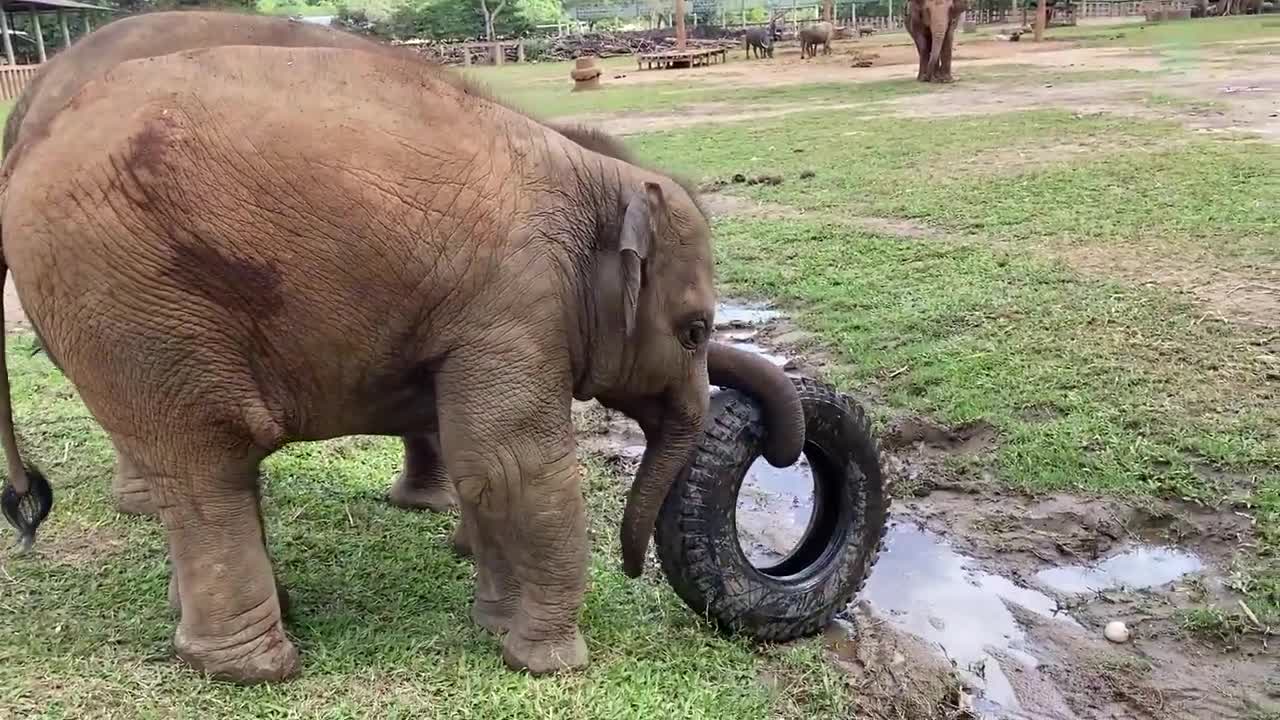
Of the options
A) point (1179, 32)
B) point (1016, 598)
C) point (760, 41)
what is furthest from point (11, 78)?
point (1179, 32)

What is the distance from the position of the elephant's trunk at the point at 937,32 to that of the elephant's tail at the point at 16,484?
75.5 ft

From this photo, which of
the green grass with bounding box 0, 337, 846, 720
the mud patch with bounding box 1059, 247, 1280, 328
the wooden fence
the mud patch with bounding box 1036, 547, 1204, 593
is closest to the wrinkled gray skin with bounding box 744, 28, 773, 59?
the wooden fence

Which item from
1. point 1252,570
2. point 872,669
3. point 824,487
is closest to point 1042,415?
point 1252,570

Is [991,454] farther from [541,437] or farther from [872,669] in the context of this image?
[541,437]

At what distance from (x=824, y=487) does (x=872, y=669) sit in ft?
2.45

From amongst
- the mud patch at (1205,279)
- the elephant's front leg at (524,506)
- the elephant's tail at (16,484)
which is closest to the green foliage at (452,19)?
the mud patch at (1205,279)

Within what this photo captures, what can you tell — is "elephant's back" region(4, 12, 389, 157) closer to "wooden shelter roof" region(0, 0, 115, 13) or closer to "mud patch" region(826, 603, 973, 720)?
"mud patch" region(826, 603, 973, 720)

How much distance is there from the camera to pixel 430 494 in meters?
5.05

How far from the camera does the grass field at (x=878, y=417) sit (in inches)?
141

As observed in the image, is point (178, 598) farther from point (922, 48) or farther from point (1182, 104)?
point (922, 48)

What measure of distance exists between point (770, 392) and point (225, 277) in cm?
181

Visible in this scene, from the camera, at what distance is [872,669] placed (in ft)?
12.8

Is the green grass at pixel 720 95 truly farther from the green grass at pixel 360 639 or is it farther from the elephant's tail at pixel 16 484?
the elephant's tail at pixel 16 484

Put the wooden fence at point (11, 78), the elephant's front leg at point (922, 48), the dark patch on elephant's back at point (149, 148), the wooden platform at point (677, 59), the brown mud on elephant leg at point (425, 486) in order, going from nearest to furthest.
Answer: the dark patch on elephant's back at point (149, 148)
the brown mud on elephant leg at point (425, 486)
the elephant's front leg at point (922, 48)
the wooden fence at point (11, 78)
the wooden platform at point (677, 59)
